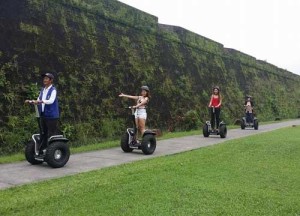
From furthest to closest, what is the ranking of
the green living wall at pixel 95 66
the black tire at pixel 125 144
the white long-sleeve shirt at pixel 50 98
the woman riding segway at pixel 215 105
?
the woman riding segway at pixel 215 105
the black tire at pixel 125 144
the green living wall at pixel 95 66
the white long-sleeve shirt at pixel 50 98

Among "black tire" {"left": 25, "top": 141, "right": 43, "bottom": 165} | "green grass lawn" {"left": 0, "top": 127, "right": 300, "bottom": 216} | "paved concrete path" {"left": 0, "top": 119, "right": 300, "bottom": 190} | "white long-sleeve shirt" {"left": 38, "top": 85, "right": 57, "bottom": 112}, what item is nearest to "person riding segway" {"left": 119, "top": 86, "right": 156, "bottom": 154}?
"paved concrete path" {"left": 0, "top": 119, "right": 300, "bottom": 190}

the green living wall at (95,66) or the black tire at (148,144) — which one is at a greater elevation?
the green living wall at (95,66)

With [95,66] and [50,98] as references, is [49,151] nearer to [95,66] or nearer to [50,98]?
[50,98]

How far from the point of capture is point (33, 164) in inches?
302

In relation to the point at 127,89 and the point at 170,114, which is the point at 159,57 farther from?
the point at 127,89

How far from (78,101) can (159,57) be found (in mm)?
6462

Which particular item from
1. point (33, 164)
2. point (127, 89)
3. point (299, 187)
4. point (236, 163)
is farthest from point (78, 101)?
point (299, 187)

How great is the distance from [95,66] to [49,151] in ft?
17.9

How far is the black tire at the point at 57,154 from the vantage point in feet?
23.9

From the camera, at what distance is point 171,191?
5.37m

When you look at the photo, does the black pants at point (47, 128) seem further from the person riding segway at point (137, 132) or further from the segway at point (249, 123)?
the segway at point (249, 123)

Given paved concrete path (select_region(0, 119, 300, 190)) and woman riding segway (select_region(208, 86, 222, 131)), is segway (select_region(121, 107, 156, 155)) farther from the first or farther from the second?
woman riding segway (select_region(208, 86, 222, 131))

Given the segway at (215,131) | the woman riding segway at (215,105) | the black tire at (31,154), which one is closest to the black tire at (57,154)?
the black tire at (31,154)

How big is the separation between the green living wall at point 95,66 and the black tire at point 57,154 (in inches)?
74.1
